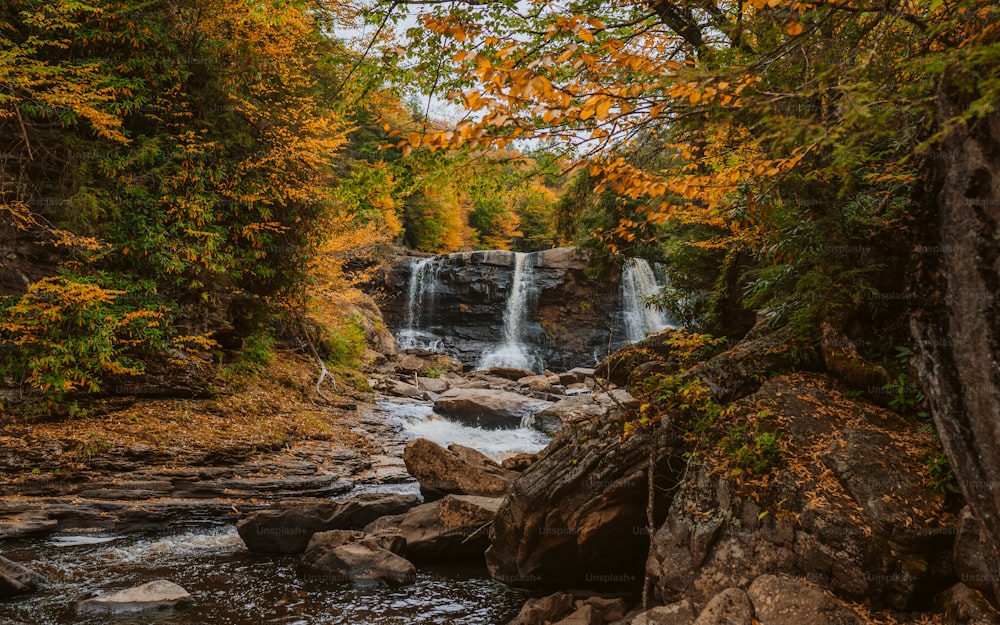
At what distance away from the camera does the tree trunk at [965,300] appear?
8.28 ft

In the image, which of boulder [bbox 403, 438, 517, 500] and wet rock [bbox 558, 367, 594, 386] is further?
wet rock [bbox 558, 367, 594, 386]

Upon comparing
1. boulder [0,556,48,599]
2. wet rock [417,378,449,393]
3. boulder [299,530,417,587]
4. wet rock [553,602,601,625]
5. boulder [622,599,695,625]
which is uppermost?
boulder [622,599,695,625]

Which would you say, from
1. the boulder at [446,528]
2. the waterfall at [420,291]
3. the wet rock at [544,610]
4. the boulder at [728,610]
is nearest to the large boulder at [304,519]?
the boulder at [446,528]

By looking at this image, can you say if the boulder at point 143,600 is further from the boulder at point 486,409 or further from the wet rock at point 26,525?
the boulder at point 486,409

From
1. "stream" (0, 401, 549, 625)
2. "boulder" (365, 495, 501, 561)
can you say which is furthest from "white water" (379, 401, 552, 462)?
"stream" (0, 401, 549, 625)

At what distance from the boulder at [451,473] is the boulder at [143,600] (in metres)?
3.85

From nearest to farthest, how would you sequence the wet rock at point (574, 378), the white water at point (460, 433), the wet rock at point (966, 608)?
1. the wet rock at point (966, 608)
2. the white water at point (460, 433)
3. the wet rock at point (574, 378)

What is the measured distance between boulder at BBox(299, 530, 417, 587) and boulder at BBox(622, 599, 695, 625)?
9.59 ft

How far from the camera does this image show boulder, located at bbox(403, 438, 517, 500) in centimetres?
813

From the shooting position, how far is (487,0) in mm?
3830

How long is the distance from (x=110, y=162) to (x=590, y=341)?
22.8 m

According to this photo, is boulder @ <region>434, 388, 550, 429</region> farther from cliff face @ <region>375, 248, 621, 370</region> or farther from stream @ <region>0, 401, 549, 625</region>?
cliff face @ <region>375, 248, 621, 370</region>

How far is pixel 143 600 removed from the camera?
4.88 metres

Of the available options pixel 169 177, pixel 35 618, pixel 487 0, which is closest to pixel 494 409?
pixel 169 177
